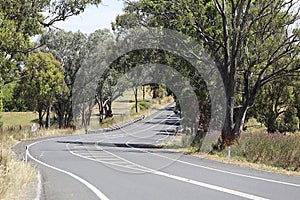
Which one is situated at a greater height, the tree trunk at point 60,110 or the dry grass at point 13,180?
the tree trunk at point 60,110

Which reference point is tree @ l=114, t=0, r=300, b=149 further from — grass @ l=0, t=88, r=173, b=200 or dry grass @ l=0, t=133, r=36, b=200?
dry grass @ l=0, t=133, r=36, b=200

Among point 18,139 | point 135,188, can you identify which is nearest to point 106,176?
point 135,188

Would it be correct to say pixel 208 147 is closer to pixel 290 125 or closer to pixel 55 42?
pixel 290 125

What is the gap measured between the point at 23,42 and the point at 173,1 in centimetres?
1543

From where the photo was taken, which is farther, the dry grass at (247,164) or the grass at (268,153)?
the grass at (268,153)

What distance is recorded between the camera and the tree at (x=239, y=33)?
26.8m

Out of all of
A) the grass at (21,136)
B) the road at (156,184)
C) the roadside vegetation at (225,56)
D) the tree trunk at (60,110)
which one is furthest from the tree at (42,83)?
the road at (156,184)

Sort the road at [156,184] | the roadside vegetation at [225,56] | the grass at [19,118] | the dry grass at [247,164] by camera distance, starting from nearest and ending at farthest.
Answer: the road at [156,184]
the roadside vegetation at [225,56]
the dry grass at [247,164]
the grass at [19,118]

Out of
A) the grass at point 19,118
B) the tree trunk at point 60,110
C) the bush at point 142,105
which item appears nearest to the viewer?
the tree trunk at point 60,110

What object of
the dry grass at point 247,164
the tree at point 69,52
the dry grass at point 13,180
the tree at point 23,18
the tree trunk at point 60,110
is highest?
the tree at point 69,52

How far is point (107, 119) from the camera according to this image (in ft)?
219

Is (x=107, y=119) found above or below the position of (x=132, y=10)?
below

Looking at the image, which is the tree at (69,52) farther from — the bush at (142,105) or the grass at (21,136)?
the bush at (142,105)

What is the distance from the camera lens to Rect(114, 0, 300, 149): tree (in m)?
26.8
